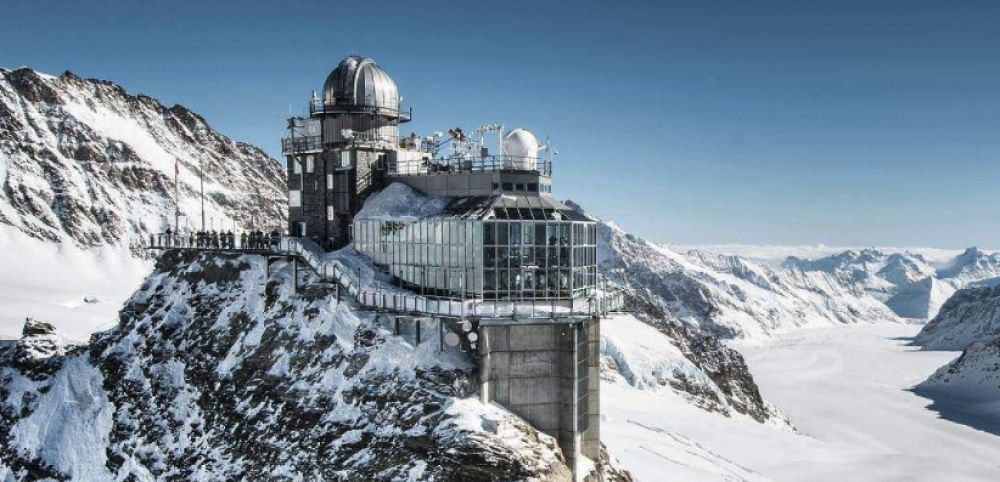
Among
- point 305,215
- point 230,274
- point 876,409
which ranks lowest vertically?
point 876,409

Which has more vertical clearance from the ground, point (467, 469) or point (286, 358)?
point (286, 358)

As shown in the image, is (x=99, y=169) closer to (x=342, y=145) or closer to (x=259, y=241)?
(x=259, y=241)

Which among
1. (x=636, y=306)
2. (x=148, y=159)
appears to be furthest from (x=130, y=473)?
(x=148, y=159)

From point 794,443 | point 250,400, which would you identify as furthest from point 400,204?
point 794,443

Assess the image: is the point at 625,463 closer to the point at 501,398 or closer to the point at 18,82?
the point at 501,398

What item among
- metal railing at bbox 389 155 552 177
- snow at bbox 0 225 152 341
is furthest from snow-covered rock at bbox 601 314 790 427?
snow at bbox 0 225 152 341

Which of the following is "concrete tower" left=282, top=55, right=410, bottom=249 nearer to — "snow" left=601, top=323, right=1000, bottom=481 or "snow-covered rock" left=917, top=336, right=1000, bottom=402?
"snow" left=601, top=323, right=1000, bottom=481
